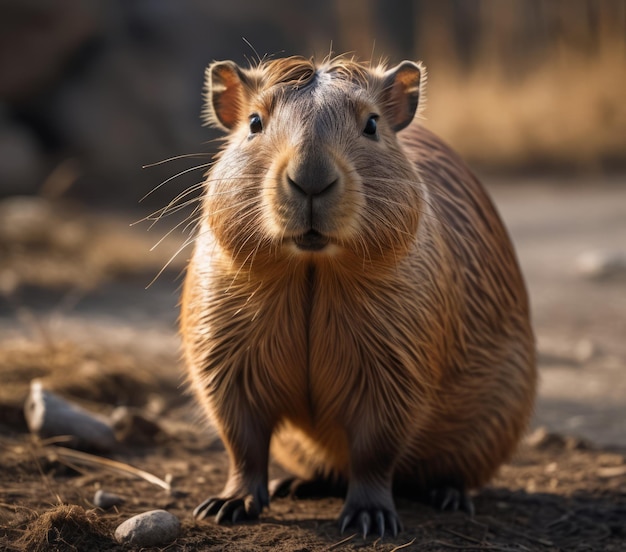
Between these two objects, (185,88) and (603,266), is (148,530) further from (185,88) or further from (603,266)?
(185,88)

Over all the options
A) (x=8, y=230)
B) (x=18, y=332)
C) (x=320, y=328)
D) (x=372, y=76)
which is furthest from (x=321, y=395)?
(x=8, y=230)

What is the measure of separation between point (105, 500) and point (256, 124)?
1.47 m

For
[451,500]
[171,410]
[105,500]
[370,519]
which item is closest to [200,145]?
[171,410]

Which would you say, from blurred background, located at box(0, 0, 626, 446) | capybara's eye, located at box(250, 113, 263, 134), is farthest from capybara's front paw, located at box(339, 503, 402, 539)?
blurred background, located at box(0, 0, 626, 446)

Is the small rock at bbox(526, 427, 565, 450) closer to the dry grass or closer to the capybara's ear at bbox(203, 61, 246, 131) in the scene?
the capybara's ear at bbox(203, 61, 246, 131)

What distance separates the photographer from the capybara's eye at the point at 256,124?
340cm

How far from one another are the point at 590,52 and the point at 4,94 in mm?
7795

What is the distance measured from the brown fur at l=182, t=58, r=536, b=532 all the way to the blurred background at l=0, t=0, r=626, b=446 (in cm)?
174

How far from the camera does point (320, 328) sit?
138 inches

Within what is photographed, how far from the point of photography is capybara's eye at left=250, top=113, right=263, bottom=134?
3.40 meters

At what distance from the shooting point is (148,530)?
3250 mm

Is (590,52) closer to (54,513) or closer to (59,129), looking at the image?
(59,129)

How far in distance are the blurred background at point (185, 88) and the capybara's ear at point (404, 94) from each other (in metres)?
7.52

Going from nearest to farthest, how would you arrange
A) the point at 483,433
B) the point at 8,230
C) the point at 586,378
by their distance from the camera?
the point at 483,433 < the point at 586,378 < the point at 8,230
